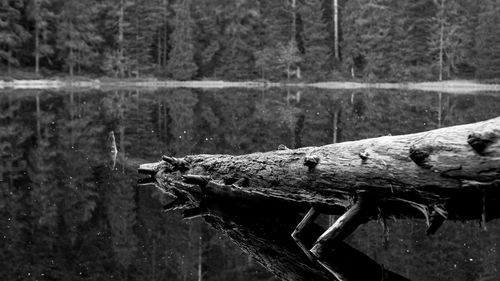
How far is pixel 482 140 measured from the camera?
532 cm

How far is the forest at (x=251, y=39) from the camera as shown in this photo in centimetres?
5572

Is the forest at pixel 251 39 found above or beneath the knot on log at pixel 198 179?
above

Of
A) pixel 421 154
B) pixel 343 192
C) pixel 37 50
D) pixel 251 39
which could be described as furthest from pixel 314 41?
pixel 421 154

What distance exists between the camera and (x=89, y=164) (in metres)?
11.9

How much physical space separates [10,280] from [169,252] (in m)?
1.70

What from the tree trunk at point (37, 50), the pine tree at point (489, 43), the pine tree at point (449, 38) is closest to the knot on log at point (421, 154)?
the pine tree at point (489, 43)

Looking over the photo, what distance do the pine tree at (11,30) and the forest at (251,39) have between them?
0.38 feet

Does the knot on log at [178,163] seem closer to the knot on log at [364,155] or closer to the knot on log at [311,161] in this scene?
the knot on log at [311,161]

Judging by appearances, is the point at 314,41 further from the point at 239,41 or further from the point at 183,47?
the point at 183,47

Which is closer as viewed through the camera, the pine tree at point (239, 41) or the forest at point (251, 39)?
the forest at point (251, 39)

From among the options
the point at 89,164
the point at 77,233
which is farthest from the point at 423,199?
the point at 89,164

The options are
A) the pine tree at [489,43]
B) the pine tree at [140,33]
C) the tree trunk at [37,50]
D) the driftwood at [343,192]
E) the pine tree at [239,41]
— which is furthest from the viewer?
the pine tree at [140,33]

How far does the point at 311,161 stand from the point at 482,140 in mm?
2126

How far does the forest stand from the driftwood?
4910 cm
